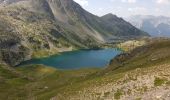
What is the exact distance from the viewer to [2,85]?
472 ft

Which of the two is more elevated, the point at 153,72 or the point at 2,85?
the point at 153,72

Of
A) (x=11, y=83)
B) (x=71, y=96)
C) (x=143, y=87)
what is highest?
(x=143, y=87)

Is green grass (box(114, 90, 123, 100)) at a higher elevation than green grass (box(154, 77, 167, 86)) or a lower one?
lower

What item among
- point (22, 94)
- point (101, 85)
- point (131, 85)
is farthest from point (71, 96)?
point (22, 94)

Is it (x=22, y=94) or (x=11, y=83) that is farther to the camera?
(x=11, y=83)

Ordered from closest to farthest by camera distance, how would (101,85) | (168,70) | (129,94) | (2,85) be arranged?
1. (129,94)
2. (168,70)
3. (101,85)
4. (2,85)

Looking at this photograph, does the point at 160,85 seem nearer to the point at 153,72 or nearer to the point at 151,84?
the point at 151,84

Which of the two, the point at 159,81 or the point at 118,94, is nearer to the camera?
the point at 159,81

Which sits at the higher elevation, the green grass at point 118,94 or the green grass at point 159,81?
the green grass at point 159,81

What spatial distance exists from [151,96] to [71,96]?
18.8 metres

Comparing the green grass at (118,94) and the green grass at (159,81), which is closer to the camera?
the green grass at (159,81)

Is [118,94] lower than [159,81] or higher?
lower

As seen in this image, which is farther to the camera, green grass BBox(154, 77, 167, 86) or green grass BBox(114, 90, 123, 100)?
green grass BBox(114, 90, 123, 100)

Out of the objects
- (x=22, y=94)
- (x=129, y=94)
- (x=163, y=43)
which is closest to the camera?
(x=129, y=94)
